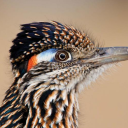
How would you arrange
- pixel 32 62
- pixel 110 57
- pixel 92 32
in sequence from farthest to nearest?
1. pixel 92 32
2. pixel 110 57
3. pixel 32 62

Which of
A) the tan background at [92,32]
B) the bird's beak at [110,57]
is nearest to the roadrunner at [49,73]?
the bird's beak at [110,57]

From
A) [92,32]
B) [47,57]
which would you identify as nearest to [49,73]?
[47,57]

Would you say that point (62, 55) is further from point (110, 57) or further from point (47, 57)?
point (110, 57)

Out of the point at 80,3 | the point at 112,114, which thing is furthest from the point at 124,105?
the point at 80,3

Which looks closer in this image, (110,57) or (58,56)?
(58,56)

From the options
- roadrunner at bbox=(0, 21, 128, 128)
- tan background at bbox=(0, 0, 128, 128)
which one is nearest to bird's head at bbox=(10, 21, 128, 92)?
roadrunner at bbox=(0, 21, 128, 128)

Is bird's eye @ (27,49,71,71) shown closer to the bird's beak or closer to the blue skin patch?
the blue skin patch
